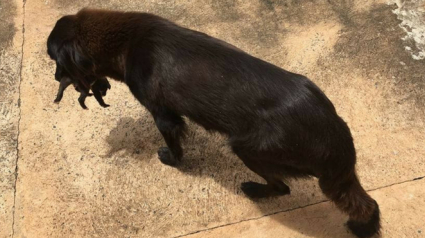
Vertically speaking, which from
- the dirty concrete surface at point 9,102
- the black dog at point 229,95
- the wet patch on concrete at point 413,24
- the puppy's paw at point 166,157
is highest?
the wet patch on concrete at point 413,24

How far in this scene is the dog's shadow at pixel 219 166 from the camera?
347cm

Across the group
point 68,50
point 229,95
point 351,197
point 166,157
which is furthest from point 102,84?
point 351,197

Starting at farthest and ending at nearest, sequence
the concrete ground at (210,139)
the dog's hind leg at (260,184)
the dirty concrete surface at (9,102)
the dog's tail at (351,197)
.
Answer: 1. the dirty concrete surface at (9,102)
2. the concrete ground at (210,139)
3. the dog's hind leg at (260,184)
4. the dog's tail at (351,197)

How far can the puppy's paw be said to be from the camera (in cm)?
384

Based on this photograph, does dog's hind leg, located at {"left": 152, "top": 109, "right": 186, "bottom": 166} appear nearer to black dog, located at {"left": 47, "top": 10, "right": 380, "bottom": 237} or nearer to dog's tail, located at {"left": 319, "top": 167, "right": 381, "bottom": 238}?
black dog, located at {"left": 47, "top": 10, "right": 380, "bottom": 237}

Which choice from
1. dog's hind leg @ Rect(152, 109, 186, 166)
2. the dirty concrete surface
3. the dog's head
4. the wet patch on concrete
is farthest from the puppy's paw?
the wet patch on concrete

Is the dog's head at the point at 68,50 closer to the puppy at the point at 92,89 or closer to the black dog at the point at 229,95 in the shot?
the black dog at the point at 229,95

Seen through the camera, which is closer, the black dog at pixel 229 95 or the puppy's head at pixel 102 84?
the black dog at pixel 229 95

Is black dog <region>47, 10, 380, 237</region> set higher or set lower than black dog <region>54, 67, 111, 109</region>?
higher

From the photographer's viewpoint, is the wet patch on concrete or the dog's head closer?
the dog's head

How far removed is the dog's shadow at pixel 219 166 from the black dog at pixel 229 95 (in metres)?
0.17

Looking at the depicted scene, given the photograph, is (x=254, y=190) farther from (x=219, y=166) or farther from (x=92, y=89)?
(x=92, y=89)

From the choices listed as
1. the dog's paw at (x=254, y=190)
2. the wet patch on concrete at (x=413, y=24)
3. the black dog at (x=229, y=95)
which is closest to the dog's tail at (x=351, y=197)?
the black dog at (x=229, y=95)

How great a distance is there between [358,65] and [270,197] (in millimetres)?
1613
